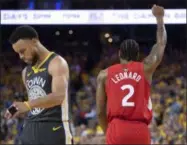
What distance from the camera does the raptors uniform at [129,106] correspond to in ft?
13.9

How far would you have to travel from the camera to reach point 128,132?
4242 millimetres

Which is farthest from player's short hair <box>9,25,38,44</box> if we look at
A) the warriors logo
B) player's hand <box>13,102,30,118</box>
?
player's hand <box>13,102,30,118</box>

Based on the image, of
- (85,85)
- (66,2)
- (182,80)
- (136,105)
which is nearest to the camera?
(136,105)

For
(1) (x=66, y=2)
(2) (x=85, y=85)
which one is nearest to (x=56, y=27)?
(1) (x=66, y=2)

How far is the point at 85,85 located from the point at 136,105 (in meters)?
8.56

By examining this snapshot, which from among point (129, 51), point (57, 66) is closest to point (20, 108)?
point (57, 66)

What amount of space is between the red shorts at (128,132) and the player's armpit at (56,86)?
1.67 ft

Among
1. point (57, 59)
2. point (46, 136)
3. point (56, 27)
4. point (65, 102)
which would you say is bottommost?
point (46, 136)

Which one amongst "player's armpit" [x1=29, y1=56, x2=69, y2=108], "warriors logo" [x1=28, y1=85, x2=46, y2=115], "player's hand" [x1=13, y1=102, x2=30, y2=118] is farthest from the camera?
"warriors logo" [x1=28, y1=85, x2=46, y2=115]

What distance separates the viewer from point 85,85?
42.0 ft

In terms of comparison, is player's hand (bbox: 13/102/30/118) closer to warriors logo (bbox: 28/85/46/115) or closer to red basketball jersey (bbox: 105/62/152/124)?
warriors logo (bbox: 28/85/46/115)

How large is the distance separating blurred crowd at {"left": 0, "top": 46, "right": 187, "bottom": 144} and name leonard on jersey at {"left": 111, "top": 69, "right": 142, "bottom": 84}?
5.91 meters

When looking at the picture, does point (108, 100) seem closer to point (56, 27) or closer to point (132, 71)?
point (132, 71)

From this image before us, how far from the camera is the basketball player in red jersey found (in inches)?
167
